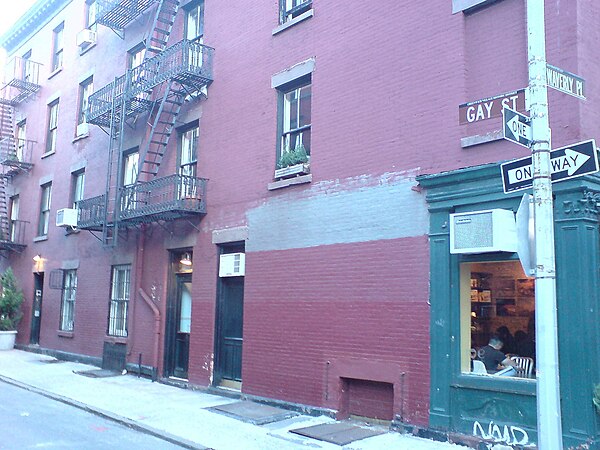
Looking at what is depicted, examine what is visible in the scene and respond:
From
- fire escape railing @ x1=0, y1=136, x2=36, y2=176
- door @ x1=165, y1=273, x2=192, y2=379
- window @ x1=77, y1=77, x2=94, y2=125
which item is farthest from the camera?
fire escape railing @ x1=0, y1=136, x2=36, y2=176

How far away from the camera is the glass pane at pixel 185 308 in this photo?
14695 mm

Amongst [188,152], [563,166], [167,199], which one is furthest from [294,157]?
[563,166]

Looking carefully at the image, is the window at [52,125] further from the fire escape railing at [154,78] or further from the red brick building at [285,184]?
the fire escape railing at [154,78]

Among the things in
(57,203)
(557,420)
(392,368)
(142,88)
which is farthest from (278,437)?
(57,203)

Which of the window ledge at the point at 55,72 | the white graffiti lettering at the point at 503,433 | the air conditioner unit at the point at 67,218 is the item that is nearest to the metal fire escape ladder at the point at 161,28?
the air conditioner unit at the point at 67,218

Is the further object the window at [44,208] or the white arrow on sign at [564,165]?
the window at [44,208]

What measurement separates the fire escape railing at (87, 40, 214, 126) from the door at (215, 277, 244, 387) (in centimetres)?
474

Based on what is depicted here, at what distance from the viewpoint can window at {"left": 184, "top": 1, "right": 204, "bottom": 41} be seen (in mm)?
15500

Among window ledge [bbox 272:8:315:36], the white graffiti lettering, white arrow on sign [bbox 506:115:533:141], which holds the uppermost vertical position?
window ledge [bbox 272:8:315:36]

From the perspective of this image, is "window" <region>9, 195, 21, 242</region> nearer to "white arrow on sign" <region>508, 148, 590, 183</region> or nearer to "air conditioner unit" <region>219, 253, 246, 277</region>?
"air conditioner unit" <region>219, 253, 246, 277</region>

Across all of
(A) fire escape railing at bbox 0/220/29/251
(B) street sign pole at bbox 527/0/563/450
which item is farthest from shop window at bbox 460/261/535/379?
(A) fire escape railing at bbox 0/220/29/251

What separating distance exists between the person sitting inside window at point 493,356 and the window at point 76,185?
15.0 metres

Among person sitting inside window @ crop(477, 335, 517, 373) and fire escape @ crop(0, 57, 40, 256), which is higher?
fire escape @ crop(0, 57, 40, 256)

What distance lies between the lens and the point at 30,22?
2478 cm
